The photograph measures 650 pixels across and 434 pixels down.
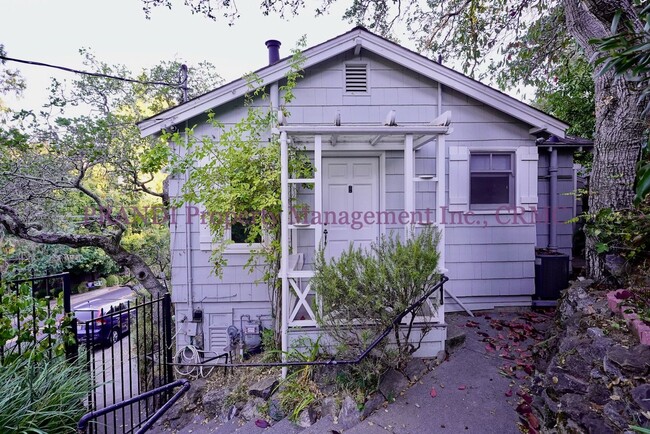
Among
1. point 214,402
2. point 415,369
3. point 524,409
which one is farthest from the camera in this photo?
point 214,402

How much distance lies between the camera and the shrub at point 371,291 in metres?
3.32

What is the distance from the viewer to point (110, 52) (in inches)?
330

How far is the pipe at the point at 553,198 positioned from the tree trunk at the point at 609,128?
141 cm

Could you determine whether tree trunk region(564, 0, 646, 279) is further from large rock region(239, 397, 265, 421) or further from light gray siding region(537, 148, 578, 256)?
large rock region(239, 397, 265, 421)

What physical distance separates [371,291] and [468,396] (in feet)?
4.98

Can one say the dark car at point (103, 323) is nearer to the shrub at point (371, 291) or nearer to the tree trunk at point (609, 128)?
the shrub at point (371, 291)

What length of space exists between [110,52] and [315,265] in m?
8.98

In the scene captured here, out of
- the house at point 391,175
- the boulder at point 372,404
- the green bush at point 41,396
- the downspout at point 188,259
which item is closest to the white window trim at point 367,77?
the house at point 391,175

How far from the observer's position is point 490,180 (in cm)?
547

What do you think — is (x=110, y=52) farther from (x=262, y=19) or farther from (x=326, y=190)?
(x=326, y=190)

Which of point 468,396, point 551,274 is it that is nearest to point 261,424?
point 468,396

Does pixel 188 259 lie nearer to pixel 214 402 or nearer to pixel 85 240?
pixel 214 402

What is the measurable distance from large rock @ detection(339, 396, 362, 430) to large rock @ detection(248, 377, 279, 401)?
1063 millimetres

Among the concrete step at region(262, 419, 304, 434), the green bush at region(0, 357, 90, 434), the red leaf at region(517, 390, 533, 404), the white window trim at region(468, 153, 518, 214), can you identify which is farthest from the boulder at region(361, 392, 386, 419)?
the white window trim at region(468, 153, 518, 214)
